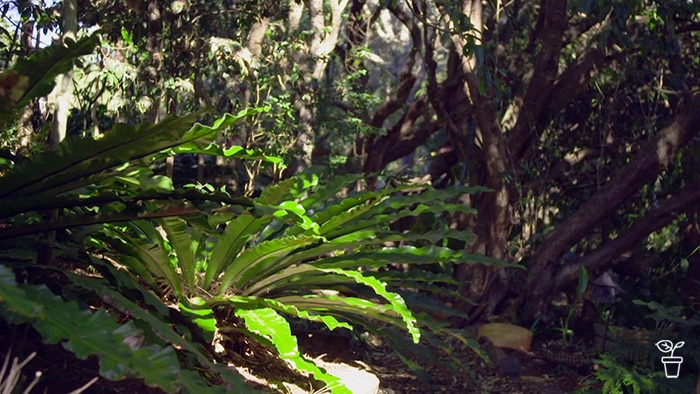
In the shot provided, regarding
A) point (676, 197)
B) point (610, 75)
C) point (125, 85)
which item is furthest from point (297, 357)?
point (610, 75)

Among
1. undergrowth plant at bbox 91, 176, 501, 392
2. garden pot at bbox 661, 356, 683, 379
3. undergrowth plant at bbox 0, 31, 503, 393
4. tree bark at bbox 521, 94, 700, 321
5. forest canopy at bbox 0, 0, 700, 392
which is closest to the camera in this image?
undergrowth plant at bbox 0, 31, 503, 393

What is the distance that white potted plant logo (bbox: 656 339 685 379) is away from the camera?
530 centimetres

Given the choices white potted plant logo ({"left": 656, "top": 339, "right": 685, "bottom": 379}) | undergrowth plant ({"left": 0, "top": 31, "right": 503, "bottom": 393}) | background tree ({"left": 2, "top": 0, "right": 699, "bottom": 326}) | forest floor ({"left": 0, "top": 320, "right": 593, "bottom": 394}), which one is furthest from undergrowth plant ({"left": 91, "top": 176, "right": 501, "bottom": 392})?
background tree ({"left": 2, "top": 0, "right": 699, "bottom": 326})

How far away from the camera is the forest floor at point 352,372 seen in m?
3.62

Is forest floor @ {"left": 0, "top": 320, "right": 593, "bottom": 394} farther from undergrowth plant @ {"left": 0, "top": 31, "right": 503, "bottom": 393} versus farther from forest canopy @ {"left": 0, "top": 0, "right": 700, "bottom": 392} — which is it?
forest canopy @ {"left": 0, "top": 0, "right": 700, "bottom": 392}

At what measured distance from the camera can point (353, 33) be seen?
406 inches

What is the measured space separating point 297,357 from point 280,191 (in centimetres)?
105

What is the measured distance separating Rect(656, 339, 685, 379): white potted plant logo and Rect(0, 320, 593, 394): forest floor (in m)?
0.53

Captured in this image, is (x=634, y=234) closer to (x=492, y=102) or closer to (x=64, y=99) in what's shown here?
(x=492, y=102)

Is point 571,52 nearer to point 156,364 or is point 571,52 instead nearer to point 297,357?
point 297,357

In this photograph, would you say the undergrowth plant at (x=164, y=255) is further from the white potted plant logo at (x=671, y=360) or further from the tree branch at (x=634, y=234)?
the tree branch at (x=634, y=234)

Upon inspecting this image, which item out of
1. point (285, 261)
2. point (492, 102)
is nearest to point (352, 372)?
point (285, 261)

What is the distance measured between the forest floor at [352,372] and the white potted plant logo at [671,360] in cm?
53

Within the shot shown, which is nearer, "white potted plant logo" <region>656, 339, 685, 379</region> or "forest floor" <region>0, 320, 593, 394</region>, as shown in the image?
"forest floor" <region>0, 320, 593, 394</region>
